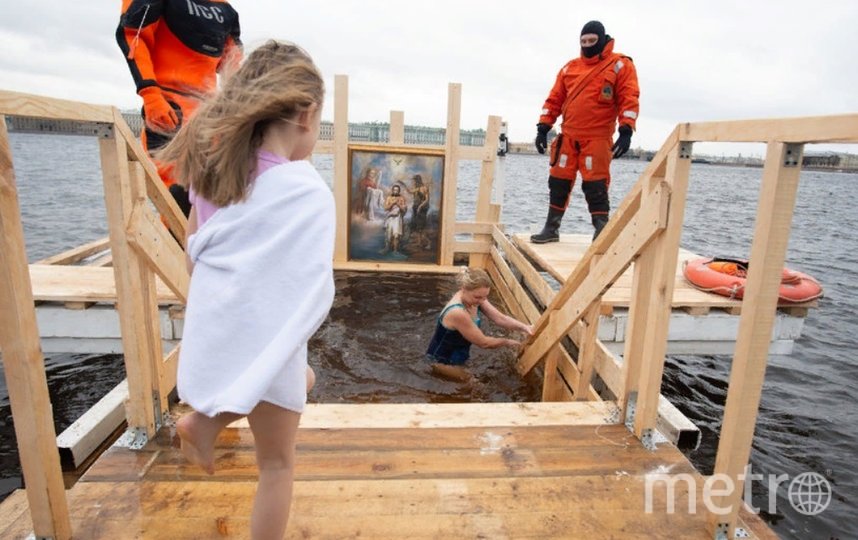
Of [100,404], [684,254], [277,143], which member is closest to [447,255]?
[684,254]

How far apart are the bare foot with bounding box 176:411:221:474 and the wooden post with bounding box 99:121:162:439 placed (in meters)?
1.04

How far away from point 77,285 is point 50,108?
3.51m

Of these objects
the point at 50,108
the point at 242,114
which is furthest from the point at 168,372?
the point at 242,114

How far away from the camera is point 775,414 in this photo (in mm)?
5578

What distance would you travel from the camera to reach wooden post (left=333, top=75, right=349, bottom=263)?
7039 millimetres

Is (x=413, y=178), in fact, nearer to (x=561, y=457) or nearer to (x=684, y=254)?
(x=684, y=254)

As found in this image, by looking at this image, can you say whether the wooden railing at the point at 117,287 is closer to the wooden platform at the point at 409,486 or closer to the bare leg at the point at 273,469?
the wooden platform at the point at 409,486

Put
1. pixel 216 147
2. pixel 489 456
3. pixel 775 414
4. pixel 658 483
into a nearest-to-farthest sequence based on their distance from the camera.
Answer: pixel 216 147
pixel 658 483
pixel 489 456
pixel 775 414

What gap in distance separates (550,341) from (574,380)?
1.18 ft

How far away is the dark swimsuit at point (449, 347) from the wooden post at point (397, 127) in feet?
13.0

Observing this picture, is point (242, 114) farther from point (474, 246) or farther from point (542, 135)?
point (474, 246)

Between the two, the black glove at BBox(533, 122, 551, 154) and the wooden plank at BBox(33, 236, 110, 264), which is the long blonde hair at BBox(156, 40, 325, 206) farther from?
the black glove at BBox(533, 122, 551, 154)

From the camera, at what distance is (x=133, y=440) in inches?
95.2

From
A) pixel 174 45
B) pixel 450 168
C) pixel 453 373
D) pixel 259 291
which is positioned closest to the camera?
pixel 259 291
